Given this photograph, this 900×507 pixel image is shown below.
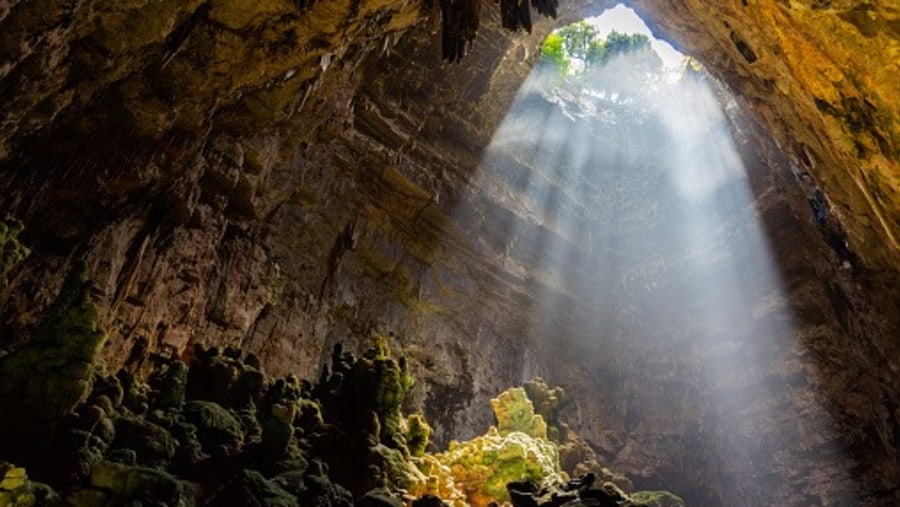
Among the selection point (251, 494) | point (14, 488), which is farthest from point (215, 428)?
point (14, 488)

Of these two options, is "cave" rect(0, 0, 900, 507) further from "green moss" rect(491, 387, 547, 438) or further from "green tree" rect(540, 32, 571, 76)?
"green tree" rect(540, 32, 571, 76)

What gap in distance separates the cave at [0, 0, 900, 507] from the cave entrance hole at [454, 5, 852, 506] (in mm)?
104

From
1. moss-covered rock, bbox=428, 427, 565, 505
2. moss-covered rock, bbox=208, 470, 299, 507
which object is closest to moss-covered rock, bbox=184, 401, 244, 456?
moss-covered rock, bbox=208, 470, 299, 507

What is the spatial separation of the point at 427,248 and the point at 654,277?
9.49m

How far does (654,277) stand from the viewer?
21734mm

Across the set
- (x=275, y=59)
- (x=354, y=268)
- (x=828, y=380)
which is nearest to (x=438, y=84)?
(x=354, y=268)

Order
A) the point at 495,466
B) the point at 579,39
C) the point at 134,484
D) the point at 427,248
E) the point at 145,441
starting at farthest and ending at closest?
the point at 579,39, the point at 427,248, the point at 495,466, the point at 145,441, the point at 134,484

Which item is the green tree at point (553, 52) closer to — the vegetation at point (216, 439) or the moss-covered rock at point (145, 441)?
the vegetation at point (216, 439)

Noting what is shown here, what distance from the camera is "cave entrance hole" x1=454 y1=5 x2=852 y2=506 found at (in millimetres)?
17422

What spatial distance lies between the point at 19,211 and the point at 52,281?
974mm

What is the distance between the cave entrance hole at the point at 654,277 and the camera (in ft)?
57.2

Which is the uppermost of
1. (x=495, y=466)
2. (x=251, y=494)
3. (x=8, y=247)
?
(x=8, y=247)

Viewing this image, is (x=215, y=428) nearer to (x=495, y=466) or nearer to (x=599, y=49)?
(x=495, y=466)

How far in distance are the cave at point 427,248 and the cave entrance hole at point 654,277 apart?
0.10 meters
